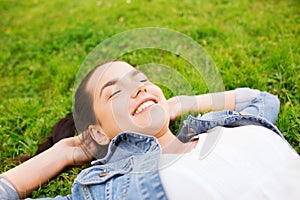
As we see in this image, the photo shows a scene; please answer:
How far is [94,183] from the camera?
1.80 metres

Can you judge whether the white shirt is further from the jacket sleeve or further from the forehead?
the forehead

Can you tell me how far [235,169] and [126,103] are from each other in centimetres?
65

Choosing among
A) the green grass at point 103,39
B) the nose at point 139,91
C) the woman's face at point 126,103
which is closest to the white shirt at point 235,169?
the woman's face at point 126,103

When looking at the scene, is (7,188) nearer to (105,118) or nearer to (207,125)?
(105,118)

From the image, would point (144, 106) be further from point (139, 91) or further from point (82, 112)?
point (82, 112)

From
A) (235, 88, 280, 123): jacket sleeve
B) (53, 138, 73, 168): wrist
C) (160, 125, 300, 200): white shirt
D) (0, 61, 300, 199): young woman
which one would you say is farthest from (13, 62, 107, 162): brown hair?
(235, 88, 280, 123): jacket sleeve

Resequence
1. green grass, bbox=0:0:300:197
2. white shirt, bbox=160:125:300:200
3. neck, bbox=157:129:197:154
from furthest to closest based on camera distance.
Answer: green grass, bbox=0:0:300:197
neck, bbox=157:129:197:154
white shirt, bbox=160:125:300:200

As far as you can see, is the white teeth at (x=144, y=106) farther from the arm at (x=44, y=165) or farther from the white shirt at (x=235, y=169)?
the arm at (x=44, y=165)

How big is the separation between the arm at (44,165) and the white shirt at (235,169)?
0.69 meters

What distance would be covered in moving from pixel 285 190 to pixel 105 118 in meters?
0.96

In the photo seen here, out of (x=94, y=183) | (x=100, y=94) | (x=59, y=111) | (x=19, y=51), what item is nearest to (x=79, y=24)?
(x=19, y=51)

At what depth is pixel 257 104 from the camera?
231cm

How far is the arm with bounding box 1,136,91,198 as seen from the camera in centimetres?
205

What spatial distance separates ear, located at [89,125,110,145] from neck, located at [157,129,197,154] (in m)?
0.31
